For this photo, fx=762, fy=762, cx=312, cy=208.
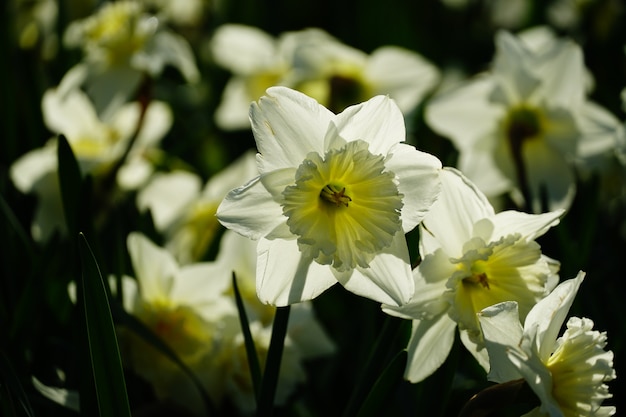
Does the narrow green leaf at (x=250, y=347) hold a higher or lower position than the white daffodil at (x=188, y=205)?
higher

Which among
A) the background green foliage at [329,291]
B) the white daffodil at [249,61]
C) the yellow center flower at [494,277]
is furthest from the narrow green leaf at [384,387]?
the white daffodil at [249,61]

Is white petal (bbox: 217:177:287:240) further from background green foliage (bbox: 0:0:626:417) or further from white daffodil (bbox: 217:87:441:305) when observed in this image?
background green foliage (bbox: 0:0:626:417)

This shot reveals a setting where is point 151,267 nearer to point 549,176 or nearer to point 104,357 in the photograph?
point 104,357

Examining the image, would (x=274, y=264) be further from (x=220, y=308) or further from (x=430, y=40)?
(x=430, y=40)

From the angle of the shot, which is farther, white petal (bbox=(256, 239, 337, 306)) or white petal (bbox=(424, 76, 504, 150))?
white petal (bbox=(424, 76, 504, 150))

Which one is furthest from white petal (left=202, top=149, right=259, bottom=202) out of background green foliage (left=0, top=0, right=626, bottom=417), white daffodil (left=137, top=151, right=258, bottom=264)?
background green foliage (left=0, top=0, right=626, bottom=417)

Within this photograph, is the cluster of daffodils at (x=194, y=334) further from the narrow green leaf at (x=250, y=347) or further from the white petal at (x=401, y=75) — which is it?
the white petal at (x=401, y=75)
